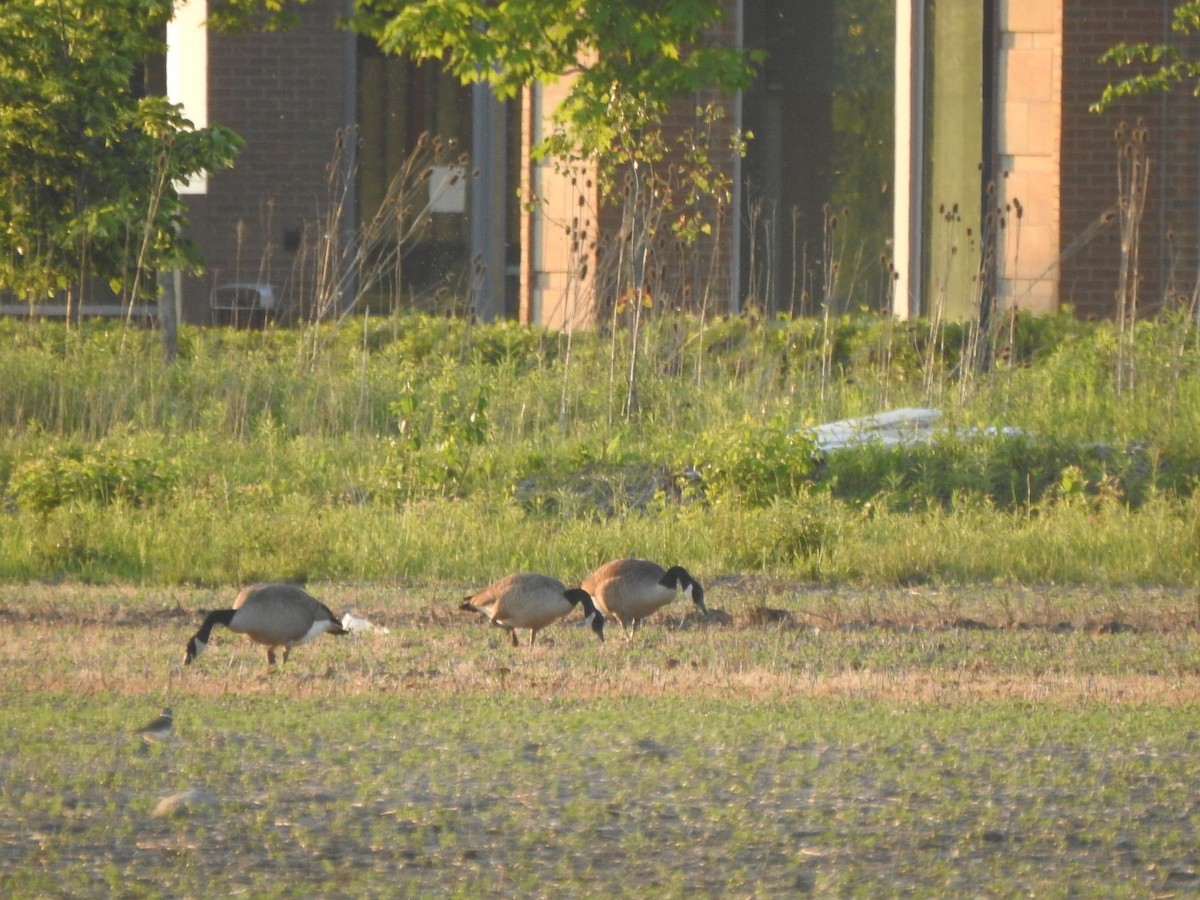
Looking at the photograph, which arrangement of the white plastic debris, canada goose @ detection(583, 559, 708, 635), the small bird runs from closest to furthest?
the small bird → canada goose @ detection(583, 559, 708, 635) → the white plastic debris

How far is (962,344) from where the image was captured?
1580cm

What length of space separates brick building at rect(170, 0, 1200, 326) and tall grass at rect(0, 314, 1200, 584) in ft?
9.31

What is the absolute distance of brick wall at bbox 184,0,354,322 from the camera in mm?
20438

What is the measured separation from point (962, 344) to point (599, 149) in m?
3.18

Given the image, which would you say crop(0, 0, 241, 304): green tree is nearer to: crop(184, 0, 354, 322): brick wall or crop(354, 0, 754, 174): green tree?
crop(354, 0, 754, 174): green tree

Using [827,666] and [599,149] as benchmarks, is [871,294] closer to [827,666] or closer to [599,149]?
[599,149]

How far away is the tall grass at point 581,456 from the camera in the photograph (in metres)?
11.1

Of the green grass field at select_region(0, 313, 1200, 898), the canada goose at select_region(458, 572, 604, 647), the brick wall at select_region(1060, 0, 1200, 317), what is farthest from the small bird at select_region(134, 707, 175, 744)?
the brick wall at select_region(1060, 0, 1200, 317)

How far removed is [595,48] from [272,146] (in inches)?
203

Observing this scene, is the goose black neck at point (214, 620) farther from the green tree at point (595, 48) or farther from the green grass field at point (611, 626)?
the green tree at point (595, 48)

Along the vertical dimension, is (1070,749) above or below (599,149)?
below

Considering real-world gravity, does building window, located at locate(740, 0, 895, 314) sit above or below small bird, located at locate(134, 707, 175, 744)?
above

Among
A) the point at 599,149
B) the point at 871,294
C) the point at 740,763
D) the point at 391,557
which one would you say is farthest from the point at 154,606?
the point at 871,294

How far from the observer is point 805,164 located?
2028 centimetres
